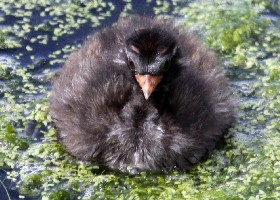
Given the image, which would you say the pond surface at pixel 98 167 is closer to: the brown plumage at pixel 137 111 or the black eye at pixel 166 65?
the brown plumage at pixel 137 111

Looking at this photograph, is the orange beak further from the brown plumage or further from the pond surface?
the pond surface

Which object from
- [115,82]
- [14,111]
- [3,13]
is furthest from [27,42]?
[115,82]

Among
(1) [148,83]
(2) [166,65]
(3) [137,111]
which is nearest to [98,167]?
(3) [137,111]

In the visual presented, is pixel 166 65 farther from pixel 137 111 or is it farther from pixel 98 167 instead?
pixel 98 167

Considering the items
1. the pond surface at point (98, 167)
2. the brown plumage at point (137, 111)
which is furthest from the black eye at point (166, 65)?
the pond surface at point (98, 167)

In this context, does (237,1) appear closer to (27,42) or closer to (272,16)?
(272,16)

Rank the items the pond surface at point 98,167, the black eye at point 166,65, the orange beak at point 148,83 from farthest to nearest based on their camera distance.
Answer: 1. the pond surface at point 98,167
2. the black eye at point 166,65
3. the orange beak at point 148,83
